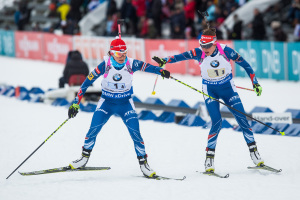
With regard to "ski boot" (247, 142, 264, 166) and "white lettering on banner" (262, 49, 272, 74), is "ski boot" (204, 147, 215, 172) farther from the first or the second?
"white lettering on banner" (262, 49, 272, 74)

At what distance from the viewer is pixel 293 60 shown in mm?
17625

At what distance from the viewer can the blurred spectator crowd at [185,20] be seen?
1972 cm

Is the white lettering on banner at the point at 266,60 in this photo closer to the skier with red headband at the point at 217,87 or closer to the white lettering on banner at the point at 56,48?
the skier with red headband at the point at 217,87

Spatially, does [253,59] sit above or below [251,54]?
below

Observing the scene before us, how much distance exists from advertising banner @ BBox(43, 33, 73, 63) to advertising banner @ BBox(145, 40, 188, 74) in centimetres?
531

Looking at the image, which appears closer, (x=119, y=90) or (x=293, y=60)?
(x=119, y=90)

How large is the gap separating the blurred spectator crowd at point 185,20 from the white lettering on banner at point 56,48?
0.68 m

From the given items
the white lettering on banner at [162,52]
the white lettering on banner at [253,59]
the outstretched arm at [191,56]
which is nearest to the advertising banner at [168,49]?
the white lettering on banner at [162,52]

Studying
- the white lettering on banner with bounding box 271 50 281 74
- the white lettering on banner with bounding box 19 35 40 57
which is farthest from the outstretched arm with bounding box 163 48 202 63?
the white lettering on banner with bounding box 19 35 40 57

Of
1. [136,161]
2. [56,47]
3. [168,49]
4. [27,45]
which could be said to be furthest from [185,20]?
[136,161]

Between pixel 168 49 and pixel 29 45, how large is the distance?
34.8ft

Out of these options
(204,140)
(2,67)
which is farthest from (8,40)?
(204,140)

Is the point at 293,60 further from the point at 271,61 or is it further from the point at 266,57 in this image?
the point at 266,57

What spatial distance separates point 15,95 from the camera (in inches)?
725
